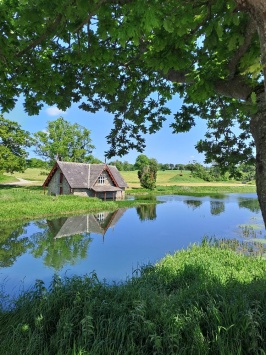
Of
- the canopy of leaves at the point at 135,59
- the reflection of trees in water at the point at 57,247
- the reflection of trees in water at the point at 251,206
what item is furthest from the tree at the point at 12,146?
the canopy of leaves at the point at 135,59

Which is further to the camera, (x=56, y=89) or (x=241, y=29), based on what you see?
(x=56, y=89)

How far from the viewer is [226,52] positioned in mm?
4863

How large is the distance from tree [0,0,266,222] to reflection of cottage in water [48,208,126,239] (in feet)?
49.5

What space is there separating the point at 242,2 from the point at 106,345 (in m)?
4.69

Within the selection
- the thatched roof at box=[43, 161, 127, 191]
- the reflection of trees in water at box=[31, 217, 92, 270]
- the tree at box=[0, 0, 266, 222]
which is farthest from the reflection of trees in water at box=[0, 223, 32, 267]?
the thatched roof at box=[43, 161, 127, 191]

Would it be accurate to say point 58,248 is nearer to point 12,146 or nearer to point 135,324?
point 135,324

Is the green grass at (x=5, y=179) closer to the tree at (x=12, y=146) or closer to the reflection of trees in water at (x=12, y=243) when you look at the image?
the tree at (x=12, y=146)

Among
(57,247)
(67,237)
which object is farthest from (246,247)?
(67,237)

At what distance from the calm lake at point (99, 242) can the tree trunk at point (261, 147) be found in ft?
23.4

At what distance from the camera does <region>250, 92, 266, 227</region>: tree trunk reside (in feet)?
13.6

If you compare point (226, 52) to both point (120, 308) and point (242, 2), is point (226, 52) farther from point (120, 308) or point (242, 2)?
point (120, 308)

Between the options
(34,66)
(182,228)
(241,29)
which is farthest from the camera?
(182,228)

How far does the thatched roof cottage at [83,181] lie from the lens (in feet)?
135

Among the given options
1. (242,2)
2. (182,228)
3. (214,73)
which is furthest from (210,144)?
(182,228)
